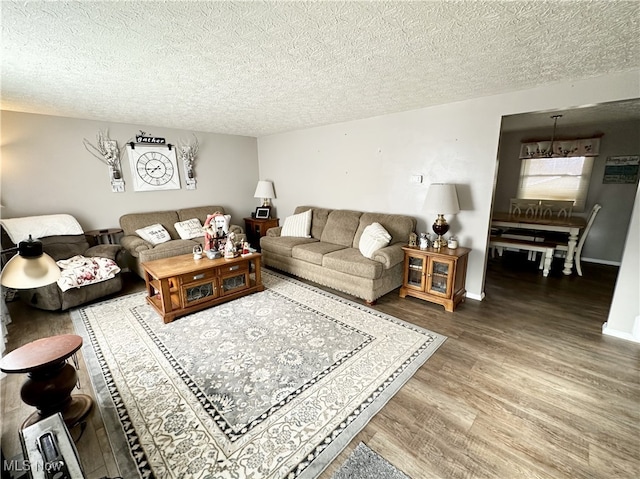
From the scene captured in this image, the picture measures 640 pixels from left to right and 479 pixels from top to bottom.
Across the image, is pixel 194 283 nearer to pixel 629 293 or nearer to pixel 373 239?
pixel 373 239

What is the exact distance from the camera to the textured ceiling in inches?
55.4

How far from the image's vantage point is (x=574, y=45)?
1780mm

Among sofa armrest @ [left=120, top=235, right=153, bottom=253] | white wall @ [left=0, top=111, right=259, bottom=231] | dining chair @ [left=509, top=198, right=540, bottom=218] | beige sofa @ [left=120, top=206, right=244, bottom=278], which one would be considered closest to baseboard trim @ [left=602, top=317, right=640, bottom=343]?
dining chair @ [left=509, top=198, right=540, bottom=218]

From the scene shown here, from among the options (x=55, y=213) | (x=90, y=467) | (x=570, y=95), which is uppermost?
(x=570, y=95)

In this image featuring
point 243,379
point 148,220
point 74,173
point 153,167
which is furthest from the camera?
point 153,167

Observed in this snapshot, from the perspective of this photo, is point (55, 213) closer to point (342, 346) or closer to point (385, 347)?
point (342, 346)

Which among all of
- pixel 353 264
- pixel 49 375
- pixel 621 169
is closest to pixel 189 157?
pixel 353 264

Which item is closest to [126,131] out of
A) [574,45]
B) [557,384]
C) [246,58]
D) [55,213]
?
[55,213]

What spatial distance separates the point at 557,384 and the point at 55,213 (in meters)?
5.62

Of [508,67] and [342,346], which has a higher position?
[508,67]

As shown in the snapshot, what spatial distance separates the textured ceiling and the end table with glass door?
1643 mm

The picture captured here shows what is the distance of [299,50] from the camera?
1837 mm

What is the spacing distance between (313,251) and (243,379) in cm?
194

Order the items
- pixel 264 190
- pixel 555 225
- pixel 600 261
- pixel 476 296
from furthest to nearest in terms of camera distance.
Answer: pixel 264 190 < pixel 600 261 < pixel 555 225 < pixel 476 296
